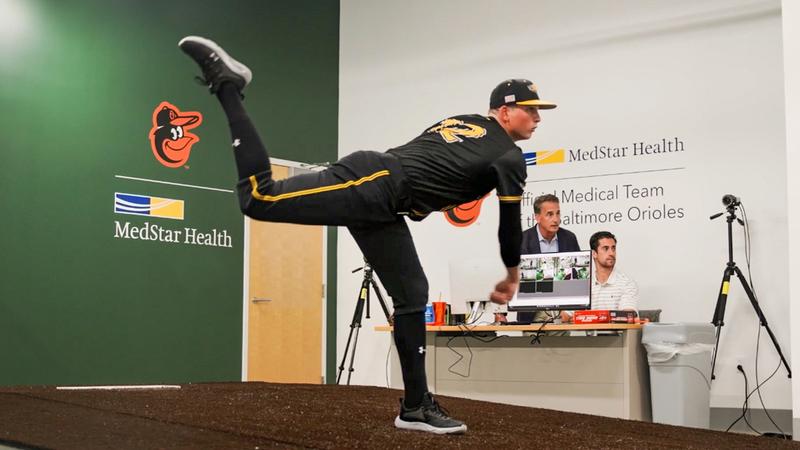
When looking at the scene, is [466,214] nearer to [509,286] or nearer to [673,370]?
[673,370]

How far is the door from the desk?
2311 mm

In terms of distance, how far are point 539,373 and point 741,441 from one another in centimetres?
222

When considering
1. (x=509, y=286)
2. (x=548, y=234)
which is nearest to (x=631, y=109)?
(x=548, y=234)

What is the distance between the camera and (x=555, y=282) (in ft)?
17.6

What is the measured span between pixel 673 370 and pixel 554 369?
0.69 metres

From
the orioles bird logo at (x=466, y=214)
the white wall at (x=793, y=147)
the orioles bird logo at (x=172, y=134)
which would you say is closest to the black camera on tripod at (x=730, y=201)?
the white wall at (x=793, y=147)

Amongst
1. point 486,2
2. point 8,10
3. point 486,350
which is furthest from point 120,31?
point 486,350

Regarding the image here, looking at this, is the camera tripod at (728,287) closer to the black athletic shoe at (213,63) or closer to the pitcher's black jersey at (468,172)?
the pitcher's black jersey at (468,172)

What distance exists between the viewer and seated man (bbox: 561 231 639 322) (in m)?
5.93

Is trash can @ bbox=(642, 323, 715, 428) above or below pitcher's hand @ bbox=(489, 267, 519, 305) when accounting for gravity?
below

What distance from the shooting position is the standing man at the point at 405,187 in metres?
2.76

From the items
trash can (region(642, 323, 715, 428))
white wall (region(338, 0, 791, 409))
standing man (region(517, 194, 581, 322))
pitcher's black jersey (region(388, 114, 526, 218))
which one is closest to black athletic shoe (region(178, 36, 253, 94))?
pitcher's black jersey (region(388, 114, 526, 218))

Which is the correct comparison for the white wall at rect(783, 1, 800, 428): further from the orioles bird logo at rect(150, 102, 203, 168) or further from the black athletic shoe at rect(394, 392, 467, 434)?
the orioles bird logo at rect(150, 102, 203, 168)

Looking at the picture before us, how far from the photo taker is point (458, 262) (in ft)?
18.1
